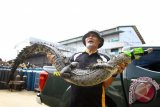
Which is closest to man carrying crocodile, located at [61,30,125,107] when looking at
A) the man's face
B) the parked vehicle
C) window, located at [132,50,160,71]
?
the man's face

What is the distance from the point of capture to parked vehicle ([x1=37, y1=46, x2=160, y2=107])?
3014 mm

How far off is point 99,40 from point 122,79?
72 cm

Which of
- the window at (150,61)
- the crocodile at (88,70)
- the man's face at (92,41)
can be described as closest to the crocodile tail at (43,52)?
the crocodile at (88,70)

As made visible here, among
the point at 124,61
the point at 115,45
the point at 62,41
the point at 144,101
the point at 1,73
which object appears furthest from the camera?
the point at 62,41

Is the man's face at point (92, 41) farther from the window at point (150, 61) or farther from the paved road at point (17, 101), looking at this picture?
the paved road at point (17, 101)

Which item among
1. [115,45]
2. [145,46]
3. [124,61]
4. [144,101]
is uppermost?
[115,45]

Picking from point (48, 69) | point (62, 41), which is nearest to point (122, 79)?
point (48, 69)

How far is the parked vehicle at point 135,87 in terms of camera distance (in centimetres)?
301

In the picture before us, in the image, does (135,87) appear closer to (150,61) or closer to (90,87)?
(150,61)

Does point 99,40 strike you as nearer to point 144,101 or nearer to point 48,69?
point 144,101

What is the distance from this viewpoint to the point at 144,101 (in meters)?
3.00

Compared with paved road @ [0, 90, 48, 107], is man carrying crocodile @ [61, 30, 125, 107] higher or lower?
higher

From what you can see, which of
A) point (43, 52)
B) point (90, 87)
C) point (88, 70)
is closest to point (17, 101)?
point (43, 52)

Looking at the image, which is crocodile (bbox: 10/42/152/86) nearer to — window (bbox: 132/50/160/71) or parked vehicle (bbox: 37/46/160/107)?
parked vehicle (bbox: 37/46/160/107)
